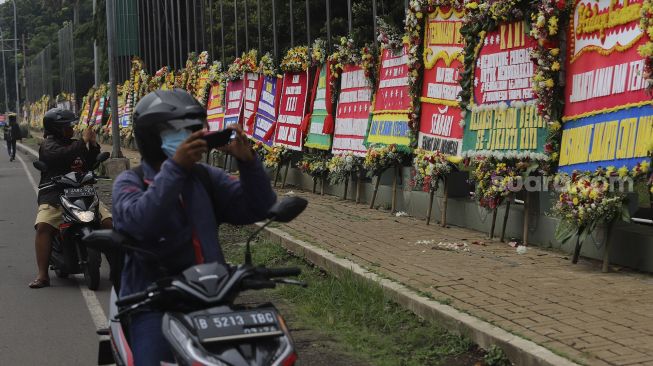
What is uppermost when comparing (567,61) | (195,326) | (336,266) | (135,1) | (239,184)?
(135,1)

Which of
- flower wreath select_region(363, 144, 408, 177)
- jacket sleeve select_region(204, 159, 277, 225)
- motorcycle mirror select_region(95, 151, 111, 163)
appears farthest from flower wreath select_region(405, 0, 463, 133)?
jacket sleeve select_region(204, 159, 277, 225)

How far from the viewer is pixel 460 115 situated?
10688 mm

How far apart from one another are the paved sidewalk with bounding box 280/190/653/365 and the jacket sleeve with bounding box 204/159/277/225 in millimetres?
2211

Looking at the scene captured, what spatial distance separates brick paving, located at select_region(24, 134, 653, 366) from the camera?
18.0ft

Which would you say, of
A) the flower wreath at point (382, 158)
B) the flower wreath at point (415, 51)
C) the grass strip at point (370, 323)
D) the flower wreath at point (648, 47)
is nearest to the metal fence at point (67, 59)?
the flower wreath at point (382, 158)

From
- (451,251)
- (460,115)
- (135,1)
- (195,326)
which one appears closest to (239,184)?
(195,326)

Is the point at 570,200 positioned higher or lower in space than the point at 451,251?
higher

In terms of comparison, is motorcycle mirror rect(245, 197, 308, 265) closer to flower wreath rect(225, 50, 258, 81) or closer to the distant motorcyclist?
flower wreath rect(225, 50, 258, 81)

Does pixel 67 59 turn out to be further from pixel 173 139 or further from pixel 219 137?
pixel 219 137

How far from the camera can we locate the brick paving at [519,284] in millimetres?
5480

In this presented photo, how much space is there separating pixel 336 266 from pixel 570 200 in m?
2.22

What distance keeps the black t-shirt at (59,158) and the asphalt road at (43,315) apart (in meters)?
0.94

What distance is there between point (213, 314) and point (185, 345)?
16 centimetres

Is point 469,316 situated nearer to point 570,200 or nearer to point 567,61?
point 570,200
